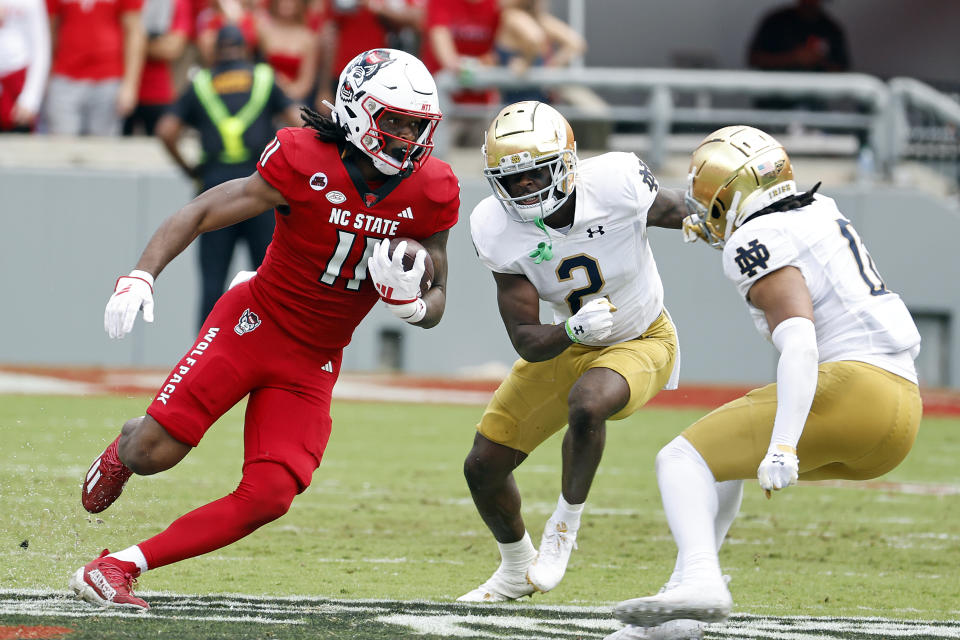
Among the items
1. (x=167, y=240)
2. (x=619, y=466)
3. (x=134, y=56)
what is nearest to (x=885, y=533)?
(x=619, y=466)

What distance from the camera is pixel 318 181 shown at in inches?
172

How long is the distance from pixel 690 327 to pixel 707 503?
7.51 m

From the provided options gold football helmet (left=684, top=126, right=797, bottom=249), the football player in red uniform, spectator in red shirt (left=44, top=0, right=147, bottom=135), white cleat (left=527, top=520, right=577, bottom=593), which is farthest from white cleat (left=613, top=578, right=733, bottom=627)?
spectator in red shirt (left=44, top=0, right=147, bottom=135)

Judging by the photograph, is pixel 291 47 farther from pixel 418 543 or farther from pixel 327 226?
pixel 327 226

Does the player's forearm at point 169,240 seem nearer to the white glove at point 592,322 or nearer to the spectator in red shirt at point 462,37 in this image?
the white glove at point 592,322

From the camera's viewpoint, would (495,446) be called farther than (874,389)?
Yes

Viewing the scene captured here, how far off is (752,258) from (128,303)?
1.75 metres

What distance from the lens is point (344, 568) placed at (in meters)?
4.92

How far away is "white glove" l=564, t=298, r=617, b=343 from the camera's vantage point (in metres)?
4.37

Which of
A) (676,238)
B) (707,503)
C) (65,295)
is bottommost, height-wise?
(65,295)

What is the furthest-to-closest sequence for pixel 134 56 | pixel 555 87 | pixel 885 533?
1. pixel 555 87
2. pixel 134 56
3. pixel 885 533

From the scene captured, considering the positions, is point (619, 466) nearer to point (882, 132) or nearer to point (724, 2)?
point (882, 132)

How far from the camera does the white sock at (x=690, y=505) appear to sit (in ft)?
12.3

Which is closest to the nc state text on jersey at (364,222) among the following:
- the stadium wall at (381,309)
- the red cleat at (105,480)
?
the red cleat at (105,480)
